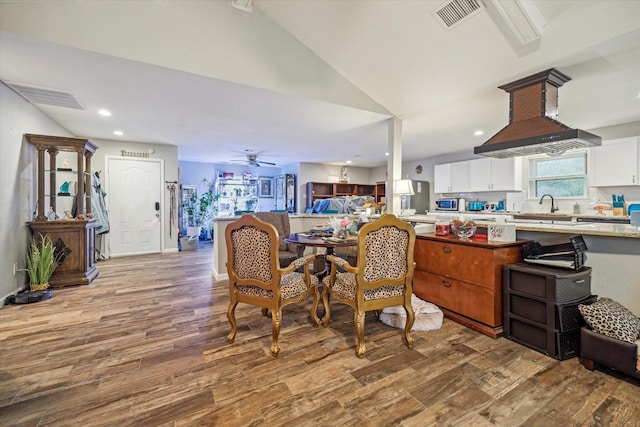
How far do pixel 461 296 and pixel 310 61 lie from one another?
3.19 meters

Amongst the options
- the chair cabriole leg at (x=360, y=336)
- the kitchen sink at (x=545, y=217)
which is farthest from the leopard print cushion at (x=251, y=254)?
the kitchen sink at (x=545, y=217)

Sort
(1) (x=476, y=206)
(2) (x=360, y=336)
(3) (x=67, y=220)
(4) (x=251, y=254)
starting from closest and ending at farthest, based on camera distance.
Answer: (2) (x=360, y=336) < (4) (x=251, y=254) < (3) (x=67, y=220) < (1) (x=476, y=206)

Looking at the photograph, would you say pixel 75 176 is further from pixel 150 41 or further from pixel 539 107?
pixel 539 107

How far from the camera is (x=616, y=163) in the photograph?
426cm

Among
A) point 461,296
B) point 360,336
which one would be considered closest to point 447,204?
point 461,296

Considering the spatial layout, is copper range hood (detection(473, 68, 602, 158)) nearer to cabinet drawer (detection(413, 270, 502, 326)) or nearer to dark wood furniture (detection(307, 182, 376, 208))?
cabinet drawer (detection(413, 270, 502, 326))

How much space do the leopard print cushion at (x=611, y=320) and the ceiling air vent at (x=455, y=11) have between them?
2543 mm

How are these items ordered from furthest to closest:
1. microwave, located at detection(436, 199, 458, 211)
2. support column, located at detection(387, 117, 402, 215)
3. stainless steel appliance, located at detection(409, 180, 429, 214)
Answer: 1. stainless steel appliance, located at detection(409, 180, 429, 214)
2. microwave, located at detection(436, 199, 458, 211)
3. support column, located at detection(387, 117, 402, 215)

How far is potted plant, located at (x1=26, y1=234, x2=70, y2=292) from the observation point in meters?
3.42

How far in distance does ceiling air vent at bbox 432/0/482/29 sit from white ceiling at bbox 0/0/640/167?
0.06m

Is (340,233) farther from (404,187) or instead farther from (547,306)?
(547,306)

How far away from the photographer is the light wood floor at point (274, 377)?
4.94 ft

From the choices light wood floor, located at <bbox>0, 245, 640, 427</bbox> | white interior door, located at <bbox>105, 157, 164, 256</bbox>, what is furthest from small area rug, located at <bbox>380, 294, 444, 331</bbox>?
white interior door, located at <bbox>105, 157, 164, 256</bbox>

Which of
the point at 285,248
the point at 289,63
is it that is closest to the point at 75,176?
the point at 285,248
